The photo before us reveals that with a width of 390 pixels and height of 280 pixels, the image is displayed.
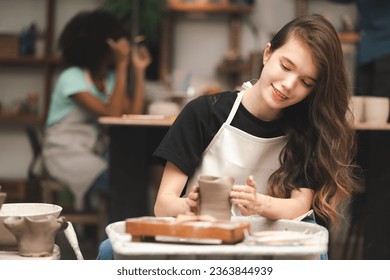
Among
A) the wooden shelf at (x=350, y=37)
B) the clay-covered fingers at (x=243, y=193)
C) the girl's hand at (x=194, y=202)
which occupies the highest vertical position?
the wooden shelf at (x=350, y=37)

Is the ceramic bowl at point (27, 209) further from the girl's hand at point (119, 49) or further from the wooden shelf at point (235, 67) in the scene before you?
the wooden shelf at point (235, 67)

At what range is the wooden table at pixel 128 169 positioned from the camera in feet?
9.23

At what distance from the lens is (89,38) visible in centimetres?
341

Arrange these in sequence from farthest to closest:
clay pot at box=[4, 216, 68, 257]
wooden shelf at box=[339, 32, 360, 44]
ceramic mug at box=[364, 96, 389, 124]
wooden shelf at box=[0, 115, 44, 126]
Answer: wooden shelf at box=[0, 115, 44, 126]
wooden shelf at box=[339, 32, 360, 44]
ceramic mug at box=[364, 96, 389, 124]
clay pot at box=[4, 216, 68, 257]

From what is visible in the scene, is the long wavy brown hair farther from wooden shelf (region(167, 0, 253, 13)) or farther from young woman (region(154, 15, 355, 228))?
wooden shelf (region(167, 0, 253, 13))

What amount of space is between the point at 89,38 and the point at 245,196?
2317 mm

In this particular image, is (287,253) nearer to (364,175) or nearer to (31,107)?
(364,175)

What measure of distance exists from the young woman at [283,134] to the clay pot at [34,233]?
0.35 meters

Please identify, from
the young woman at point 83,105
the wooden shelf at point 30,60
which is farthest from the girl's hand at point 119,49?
the wooden shelf at point 30,60

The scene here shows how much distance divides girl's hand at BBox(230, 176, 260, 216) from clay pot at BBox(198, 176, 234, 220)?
2 centimetres

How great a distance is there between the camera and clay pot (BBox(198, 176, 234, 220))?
123 cm

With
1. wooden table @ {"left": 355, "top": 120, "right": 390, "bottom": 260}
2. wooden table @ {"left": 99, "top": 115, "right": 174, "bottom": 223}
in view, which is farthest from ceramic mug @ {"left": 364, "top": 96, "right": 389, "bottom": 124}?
wooden table @ {"left": 99, "top": 115, "right": 174, "bottom": 223}
